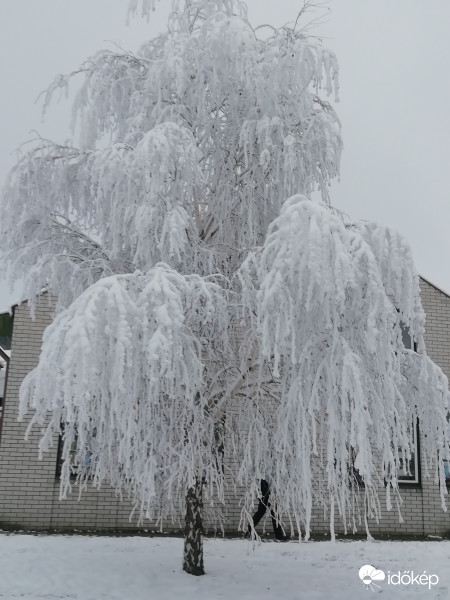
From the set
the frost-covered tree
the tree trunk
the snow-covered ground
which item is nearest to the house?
the snow-covered ground

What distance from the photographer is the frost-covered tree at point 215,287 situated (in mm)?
5035

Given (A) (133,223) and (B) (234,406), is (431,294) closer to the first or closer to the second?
(B) (234,406)

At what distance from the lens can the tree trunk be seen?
725 cm

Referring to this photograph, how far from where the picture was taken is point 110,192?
6676mm

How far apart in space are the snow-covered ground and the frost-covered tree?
2.24 ft

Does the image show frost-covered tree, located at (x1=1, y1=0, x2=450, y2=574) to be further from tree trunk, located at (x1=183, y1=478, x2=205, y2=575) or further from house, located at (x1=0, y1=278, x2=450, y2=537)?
house, located at (x1=0, y1=278, x2=450, y2=537)

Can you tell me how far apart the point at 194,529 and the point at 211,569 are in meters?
1.06

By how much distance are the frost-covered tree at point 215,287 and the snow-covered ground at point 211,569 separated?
68 centimetres

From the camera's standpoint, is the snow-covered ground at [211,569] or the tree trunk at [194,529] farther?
the tree trunk at [194,529]

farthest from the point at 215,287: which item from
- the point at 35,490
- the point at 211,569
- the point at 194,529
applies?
the point at 35,490

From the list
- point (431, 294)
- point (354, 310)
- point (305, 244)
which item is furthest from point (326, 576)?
point (431, 294)

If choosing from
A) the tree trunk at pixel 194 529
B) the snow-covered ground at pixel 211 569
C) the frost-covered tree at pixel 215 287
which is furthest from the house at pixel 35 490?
the frost-covered tree at pixel 215 287

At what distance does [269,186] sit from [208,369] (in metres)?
2.19

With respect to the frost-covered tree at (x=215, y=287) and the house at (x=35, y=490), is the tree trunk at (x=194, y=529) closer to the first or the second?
the frost-covered tree at (x=215, y=287)
